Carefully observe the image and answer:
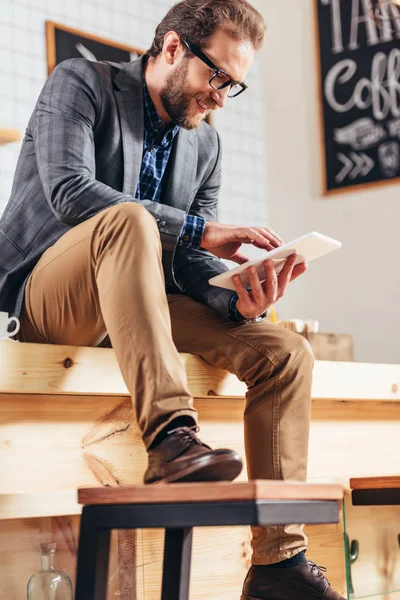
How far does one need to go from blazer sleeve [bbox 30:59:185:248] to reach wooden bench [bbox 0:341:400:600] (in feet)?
0.83

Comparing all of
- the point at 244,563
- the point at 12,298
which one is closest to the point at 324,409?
the point at 244,563

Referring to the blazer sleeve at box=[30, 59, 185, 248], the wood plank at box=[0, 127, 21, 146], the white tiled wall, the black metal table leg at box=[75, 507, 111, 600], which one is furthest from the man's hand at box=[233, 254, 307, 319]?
the white tiled wall

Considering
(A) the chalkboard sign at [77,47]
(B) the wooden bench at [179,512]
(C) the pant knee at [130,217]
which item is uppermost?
(A) the chalkboard sign at [77,47]

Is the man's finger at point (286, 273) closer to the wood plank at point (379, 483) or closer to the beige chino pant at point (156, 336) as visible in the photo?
the beige chino pant at point (156, 336)

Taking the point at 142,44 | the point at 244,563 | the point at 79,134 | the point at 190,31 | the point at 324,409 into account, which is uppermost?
the point at 142,44

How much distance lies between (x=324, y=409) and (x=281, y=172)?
1.53m

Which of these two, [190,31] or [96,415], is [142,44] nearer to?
[190,31]

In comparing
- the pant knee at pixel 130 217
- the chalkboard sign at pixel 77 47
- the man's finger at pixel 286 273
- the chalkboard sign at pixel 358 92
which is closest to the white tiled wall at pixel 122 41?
the chalkboard sign at pixel 77 47

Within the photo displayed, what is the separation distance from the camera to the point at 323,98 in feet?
10.9

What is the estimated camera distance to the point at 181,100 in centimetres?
174

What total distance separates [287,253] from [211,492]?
61cm

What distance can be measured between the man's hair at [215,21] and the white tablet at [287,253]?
46 centimetres

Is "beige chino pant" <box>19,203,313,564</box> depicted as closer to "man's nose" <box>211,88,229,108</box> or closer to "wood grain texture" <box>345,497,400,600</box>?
"wood grain texture" <box>345,497,400,600</box>

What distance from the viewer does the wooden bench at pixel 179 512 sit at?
1.02 metres
